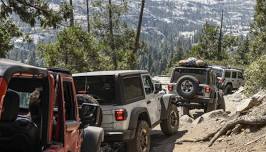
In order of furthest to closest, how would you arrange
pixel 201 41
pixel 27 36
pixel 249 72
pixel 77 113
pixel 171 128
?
1. pixel 201 41
2. pixel 249 72
3. pixel 27 36
4. pixel 171 128
5. pixel 77 113

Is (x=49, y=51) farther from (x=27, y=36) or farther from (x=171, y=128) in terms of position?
(x=171, y=128)

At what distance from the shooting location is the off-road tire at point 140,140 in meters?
9.63

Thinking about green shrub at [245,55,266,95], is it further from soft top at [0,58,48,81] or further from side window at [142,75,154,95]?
soft top at [0,58,48,81]

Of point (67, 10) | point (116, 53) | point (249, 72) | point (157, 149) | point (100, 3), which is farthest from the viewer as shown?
point (100, 3)

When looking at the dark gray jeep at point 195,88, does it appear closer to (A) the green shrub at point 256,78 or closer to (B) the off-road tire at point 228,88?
(A) the green shrub at point 256,78

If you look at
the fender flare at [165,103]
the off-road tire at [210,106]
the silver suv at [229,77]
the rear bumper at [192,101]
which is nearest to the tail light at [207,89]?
the rear bumper at [192,101]

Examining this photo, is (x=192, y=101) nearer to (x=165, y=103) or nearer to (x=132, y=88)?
(x=165, y=103)

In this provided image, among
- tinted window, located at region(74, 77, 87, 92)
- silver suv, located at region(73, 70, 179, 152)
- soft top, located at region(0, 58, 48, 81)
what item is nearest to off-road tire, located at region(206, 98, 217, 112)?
silver suv, located at region(73, 70, 179, 152)

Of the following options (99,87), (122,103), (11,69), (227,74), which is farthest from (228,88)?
(11,69)

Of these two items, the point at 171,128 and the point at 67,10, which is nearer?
the point at 171,128

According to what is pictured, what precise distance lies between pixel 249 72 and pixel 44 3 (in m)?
8.52

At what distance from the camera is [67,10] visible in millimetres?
15125

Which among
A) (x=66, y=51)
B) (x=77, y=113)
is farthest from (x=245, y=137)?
(x=66, y=51)

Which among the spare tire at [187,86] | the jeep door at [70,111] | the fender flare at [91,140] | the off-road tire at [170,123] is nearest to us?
the jeep door at [70,111]
